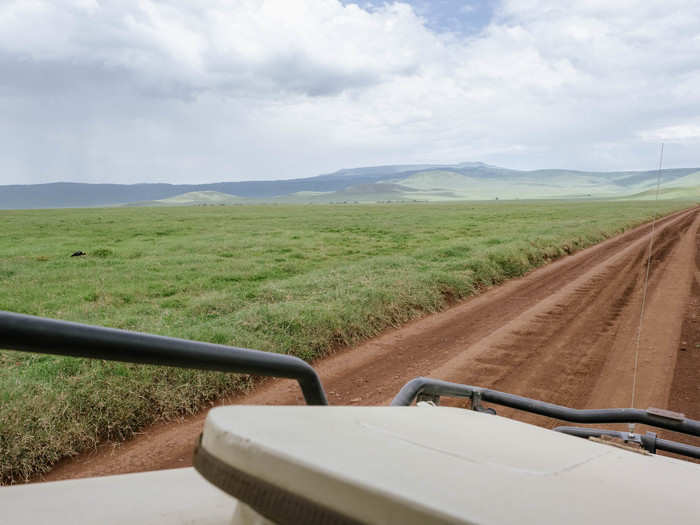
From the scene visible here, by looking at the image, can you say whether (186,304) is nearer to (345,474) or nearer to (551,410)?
(551,410)

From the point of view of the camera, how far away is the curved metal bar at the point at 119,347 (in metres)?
0.97

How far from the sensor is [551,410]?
2.53 m

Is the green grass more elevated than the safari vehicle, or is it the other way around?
the safari vehicle

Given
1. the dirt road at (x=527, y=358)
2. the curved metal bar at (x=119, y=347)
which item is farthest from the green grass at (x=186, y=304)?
the curved metal bar at (x=119, y=347)

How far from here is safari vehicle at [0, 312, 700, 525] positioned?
681mm

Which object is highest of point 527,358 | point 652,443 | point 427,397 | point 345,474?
point 345,474

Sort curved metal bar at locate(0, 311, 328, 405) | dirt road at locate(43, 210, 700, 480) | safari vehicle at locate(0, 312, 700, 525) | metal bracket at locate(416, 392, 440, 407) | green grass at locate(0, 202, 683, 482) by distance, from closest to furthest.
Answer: safari vehicle at locate(0, 312, 700, 525), curved metal bar at locate(0, 311, 328, 405), metal bracket at locate(416, 392, 440, 407), green grass at locate(0, 202, 683, 482), dirt road at locate(43, 210, 700, 480)

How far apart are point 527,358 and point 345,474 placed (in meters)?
5.52

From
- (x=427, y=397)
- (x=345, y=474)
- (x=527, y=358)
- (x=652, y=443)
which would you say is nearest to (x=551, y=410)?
(x=652, y=443)

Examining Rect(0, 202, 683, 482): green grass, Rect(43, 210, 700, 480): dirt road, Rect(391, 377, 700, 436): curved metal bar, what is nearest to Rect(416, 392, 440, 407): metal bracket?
Rect(391, 377, 700, 436): curved metal bar

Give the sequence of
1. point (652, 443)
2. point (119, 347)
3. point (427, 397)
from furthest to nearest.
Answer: point (427, 397) < point (652, 443) < point (119, 347)

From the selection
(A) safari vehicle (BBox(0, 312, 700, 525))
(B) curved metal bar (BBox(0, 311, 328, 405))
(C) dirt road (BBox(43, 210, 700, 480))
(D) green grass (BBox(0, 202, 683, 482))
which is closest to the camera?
(A) safari vehicle (BBox(0, 312, 700, 525))

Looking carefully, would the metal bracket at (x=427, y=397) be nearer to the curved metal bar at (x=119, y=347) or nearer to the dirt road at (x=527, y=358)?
the curved metal bar at (x=119, y=347)

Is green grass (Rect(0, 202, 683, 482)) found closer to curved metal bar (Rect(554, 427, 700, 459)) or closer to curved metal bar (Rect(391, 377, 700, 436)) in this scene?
curved metal bar (Rect(391, 377, 700, 436))
